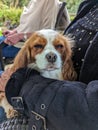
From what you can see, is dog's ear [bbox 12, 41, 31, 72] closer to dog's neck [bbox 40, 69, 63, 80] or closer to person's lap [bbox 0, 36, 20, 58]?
dog's neck [bbox 40, 69, 63, 80]

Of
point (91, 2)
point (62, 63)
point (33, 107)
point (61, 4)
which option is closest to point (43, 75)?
point (62, 63)

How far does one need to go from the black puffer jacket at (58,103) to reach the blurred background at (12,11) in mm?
2839

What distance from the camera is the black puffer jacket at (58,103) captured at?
0.74m

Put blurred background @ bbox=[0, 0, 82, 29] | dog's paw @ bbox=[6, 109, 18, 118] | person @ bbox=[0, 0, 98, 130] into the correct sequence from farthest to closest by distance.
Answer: blurred background @ bbox=[0, 0, 82, 29]
dog's paw @ bbox=[6, 109, 18, 118]
person @ bbox=[0, 0, 98, 130]

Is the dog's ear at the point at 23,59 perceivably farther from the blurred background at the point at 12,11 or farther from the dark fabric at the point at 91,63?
the blurred background at the point at 12,11

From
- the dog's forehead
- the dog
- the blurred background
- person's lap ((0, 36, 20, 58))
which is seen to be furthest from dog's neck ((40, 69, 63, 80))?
the blurred background

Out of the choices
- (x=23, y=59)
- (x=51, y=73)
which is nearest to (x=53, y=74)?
(x=51, y=73)

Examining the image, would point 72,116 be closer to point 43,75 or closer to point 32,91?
point 32,91

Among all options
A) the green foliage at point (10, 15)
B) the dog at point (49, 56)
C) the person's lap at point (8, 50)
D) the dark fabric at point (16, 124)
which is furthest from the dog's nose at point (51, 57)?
the green foliage at point (10, 15)

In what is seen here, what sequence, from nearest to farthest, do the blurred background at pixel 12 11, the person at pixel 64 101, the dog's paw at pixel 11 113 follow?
1. the person at pixel 64 101
2. the dog's paw at pixel 11 113
3. the blurred background at pixel 12 11

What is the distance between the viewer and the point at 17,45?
2506mm

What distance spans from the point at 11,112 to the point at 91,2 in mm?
555

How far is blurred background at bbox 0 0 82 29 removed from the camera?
4.13 metres

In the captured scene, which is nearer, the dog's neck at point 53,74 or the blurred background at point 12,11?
the dog's neck at point 53,74
